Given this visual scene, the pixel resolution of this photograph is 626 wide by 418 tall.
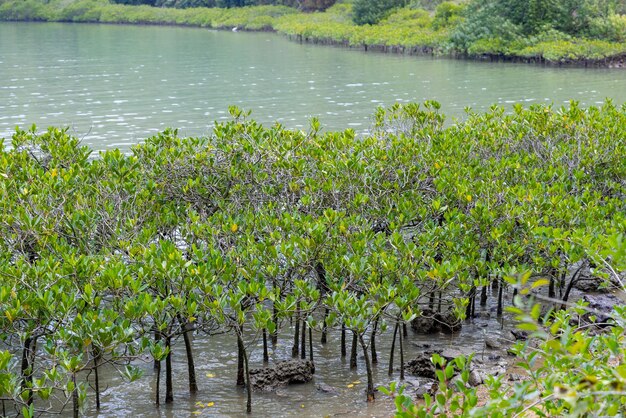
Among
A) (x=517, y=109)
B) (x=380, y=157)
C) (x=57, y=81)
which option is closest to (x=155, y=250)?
Result: (x=380, y=157)

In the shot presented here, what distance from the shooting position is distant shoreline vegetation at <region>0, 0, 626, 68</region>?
116 feet

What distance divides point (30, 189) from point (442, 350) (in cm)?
447

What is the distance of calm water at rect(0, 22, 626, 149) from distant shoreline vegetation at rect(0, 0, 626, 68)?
1.23 meters

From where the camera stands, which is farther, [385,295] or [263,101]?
[263,101]

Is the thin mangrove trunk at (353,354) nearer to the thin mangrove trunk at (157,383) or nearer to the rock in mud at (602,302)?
the thin mangrove trunk at (157,383)

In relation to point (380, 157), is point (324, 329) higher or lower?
lower

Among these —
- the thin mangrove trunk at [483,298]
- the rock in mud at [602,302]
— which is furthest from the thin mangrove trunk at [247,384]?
the rock in mud at [602,302]

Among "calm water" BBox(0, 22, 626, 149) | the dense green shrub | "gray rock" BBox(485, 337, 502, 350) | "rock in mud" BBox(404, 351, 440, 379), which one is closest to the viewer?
"rock in mud" BBox(404, 351, 440, 379)

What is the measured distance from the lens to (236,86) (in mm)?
30969

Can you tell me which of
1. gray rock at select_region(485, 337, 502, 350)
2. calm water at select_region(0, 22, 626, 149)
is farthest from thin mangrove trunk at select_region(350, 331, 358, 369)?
calm water at select_region(0, 22, 626, 149)

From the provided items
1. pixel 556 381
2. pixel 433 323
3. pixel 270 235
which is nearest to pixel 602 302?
pixel 433 323

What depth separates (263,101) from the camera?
90.0 feet

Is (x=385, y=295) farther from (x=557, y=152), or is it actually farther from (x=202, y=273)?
(x=557, y=152)

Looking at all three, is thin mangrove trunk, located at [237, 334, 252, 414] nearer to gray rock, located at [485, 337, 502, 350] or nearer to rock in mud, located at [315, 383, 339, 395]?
rock in mud, located at [315, 383, 339, 395]
